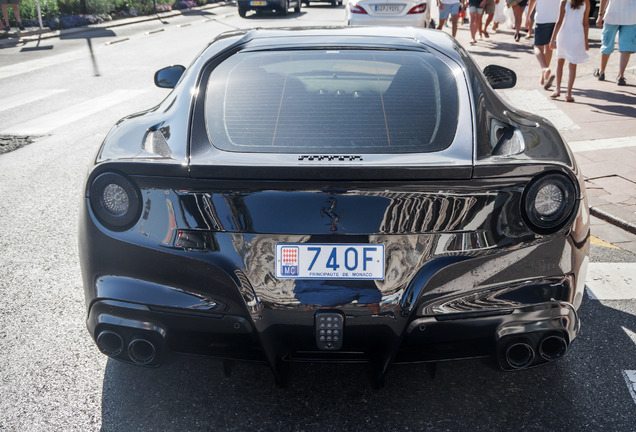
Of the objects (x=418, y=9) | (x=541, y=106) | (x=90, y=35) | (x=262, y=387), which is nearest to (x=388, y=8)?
(x=418, y=9)

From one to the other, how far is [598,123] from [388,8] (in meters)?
7.10

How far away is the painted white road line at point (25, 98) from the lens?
10477 millimetres

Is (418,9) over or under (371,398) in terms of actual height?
under

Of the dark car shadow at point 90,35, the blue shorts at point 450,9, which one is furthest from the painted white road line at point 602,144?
the dark car shadow at point 90,35

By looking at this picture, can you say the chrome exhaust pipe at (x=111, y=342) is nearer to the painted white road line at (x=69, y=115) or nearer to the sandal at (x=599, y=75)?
the painted white road line at (x=69, y=115)

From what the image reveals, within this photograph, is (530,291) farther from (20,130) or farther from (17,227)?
(20,130)

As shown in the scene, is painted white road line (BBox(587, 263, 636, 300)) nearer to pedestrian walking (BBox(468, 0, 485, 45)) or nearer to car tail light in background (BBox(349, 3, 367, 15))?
car tail light in background (BBox(349, 3, 367, 15))

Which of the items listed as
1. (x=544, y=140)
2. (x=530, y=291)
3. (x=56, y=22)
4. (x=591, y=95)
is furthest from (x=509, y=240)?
(x=56, y=22)

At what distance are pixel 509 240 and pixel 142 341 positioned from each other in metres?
1.42

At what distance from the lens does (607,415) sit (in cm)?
285

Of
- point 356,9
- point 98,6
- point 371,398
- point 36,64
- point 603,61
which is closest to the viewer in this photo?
point 371,398

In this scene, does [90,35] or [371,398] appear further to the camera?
[90,35]

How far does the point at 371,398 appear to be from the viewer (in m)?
2.98

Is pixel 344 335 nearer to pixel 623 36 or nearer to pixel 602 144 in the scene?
pixel 602 144
